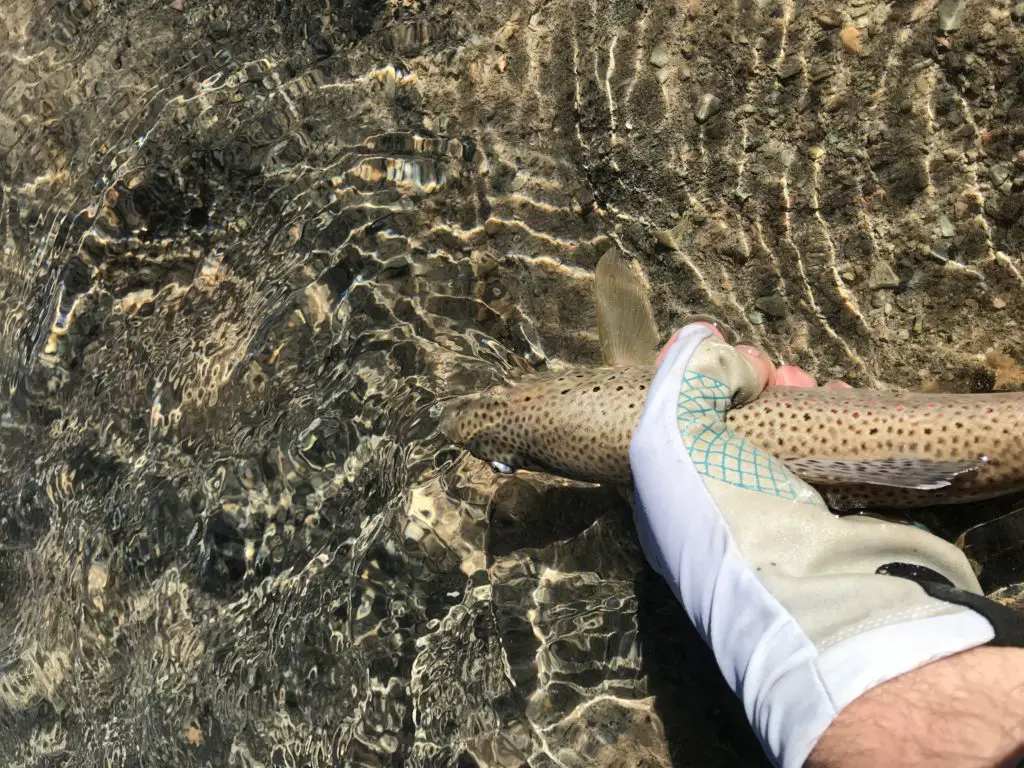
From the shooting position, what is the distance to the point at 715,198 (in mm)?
4348

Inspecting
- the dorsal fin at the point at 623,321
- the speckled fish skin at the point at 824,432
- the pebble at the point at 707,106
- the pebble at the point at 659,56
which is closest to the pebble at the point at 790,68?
the pebble at the point at 707,106

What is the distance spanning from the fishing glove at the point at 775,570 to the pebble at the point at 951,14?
1.77m

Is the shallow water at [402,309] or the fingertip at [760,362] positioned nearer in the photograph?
the fingertip at [760,362]

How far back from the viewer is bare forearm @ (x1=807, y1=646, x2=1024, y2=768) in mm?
2383

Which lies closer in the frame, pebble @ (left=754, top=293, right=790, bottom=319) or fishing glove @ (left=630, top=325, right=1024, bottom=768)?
fishing glove @ (left=630, top=325, right=1024, bottom=768)

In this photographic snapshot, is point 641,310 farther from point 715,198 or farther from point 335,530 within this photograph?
point 335,530

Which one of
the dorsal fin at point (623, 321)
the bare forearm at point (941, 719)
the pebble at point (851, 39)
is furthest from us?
the dorsal fin at point (623, 321)

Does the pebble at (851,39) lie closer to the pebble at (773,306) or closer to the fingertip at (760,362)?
the pebble at (773,306)

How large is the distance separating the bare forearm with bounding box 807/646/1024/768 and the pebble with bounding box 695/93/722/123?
2822 mm

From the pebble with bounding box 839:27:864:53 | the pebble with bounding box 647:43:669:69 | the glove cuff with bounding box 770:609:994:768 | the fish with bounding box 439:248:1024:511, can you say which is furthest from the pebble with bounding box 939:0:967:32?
the glove cuff with bounding box 770:609:994:768

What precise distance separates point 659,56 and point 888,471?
240cm

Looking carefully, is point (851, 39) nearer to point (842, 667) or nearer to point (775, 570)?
point (775, 570)

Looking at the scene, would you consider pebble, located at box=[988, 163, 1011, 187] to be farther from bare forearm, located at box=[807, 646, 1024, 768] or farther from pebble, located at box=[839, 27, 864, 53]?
bare forearm, located at box=[807, 646, 1024, 768]

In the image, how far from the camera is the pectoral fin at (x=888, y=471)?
3.33 metres
